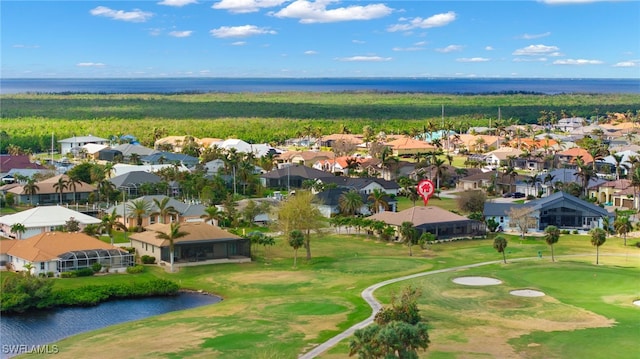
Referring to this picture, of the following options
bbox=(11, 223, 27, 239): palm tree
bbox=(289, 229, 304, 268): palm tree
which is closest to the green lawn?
bbox=(289, 229, 304, 268): palm tree

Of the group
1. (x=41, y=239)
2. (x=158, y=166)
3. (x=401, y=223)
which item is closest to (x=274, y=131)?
(x=158, y=166)

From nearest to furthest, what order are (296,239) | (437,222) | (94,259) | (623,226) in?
(94,259) < (296,239) < (623,226) < (437,222)

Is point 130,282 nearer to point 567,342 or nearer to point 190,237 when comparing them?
point 190,237

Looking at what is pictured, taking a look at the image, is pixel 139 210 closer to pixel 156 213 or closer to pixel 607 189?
pixel 156 213

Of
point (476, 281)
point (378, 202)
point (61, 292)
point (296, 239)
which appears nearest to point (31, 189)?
point (378, 202)

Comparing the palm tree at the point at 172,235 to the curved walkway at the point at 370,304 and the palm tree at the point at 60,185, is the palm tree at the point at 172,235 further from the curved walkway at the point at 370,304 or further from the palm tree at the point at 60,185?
the palm tree at the point at 60,185

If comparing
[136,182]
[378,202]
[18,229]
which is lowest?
[18,229]
